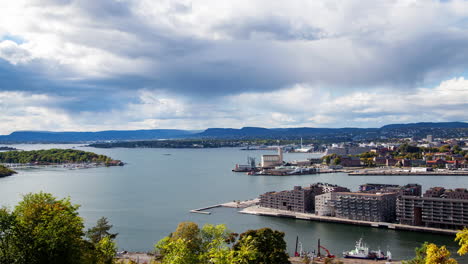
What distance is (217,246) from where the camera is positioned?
222 inches

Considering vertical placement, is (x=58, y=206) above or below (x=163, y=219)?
above

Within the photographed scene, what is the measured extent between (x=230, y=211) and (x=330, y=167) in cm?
2268

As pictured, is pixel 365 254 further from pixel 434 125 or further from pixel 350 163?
pixel 434 125

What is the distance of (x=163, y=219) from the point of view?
15.5 metres

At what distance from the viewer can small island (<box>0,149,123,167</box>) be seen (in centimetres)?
4352

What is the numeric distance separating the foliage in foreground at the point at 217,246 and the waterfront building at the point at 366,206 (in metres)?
6.12

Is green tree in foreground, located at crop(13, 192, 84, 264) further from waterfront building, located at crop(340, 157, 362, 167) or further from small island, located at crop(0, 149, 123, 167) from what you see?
small island, located at crop(0, 149, 123, 167)

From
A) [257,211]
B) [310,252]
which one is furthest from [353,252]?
[257,211]

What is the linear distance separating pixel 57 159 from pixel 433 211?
40391 millimetres

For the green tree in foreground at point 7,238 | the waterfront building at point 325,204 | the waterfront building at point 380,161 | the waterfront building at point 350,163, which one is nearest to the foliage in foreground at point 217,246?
the green tree in foreground at point 7,238

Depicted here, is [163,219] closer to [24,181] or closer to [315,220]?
[315,220]

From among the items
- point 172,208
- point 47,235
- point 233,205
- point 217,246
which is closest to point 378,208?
point 233,205

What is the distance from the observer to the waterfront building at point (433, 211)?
12.8 metres

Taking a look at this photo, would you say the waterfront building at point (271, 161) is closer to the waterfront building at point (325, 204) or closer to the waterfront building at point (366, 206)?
the waterfront building at point (325, 204)
